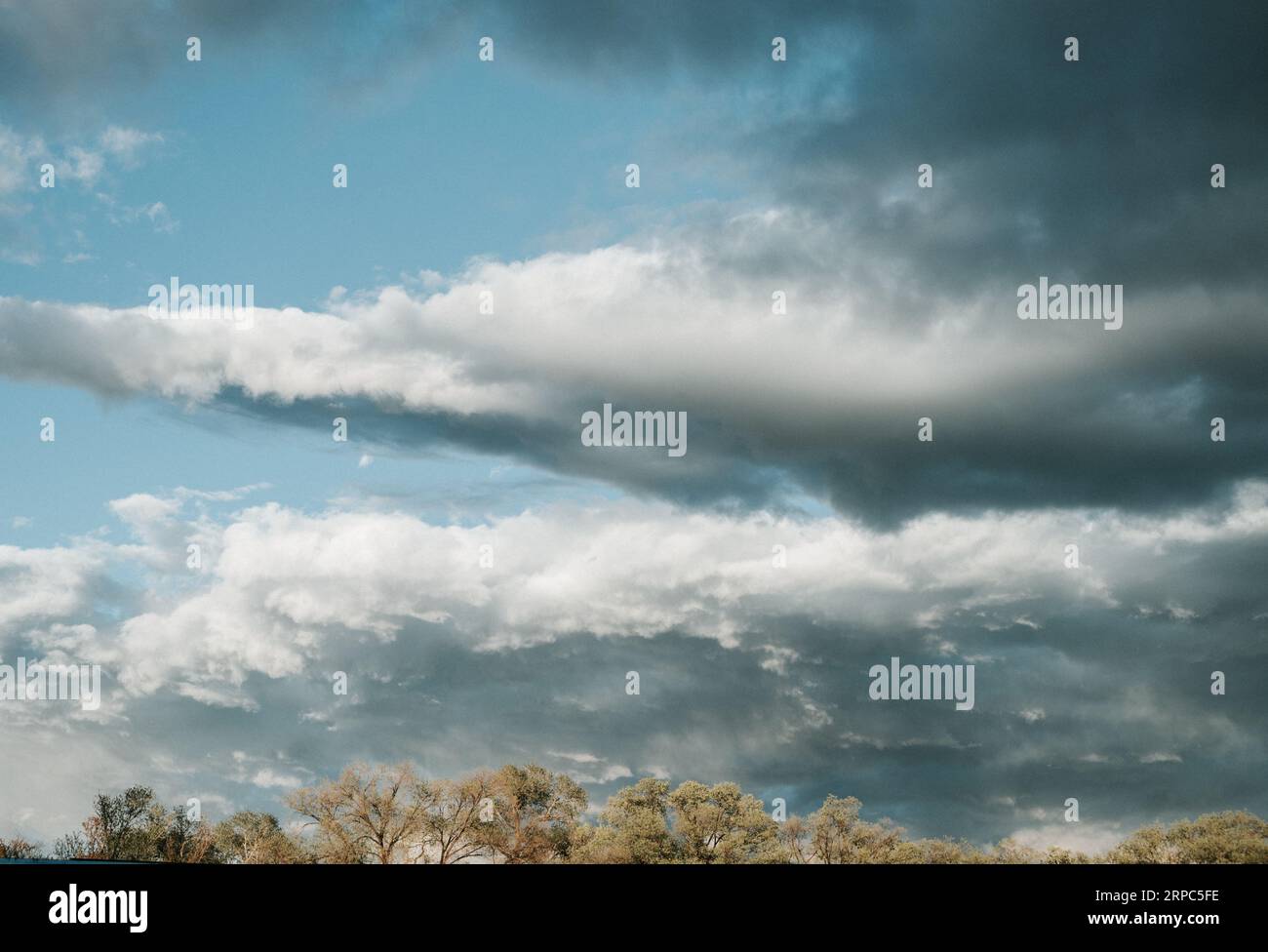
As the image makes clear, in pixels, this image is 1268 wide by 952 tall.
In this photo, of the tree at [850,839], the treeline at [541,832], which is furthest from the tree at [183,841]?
the tree at [850,839]

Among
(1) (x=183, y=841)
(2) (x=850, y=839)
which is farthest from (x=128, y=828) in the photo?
(2) (x=850, y=839)

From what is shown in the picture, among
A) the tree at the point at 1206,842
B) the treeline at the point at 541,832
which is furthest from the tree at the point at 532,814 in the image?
the tree at the point at 1206,842

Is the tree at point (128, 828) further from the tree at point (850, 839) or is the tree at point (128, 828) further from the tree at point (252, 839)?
the tree at point (850, 839)

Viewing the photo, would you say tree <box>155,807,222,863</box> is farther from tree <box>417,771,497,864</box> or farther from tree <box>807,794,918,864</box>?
tree <box>807,794,918,864</box>

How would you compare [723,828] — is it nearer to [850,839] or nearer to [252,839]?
[850,839]

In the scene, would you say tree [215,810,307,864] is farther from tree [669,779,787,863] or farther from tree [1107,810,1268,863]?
tree [1107,810,1268,863]

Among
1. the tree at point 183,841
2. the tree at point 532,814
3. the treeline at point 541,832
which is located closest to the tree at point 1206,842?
the treeline at point 541,832

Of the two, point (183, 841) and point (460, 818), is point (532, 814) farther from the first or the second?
point (183, 841)

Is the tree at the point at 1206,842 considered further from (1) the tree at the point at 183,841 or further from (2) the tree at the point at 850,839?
(1) the tree at the point at 183,841

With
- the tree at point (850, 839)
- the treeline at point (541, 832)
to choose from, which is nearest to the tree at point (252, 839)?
the treeline at point (541, 832)

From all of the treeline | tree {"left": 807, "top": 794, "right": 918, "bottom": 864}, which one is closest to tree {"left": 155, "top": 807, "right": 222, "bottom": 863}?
the treeline

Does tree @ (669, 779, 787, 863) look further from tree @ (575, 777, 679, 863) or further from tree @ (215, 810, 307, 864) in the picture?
tree @ (215, 810, 307, 864)

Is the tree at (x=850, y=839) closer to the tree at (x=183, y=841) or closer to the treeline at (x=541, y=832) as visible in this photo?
the treeline at (x=541, y=832)
